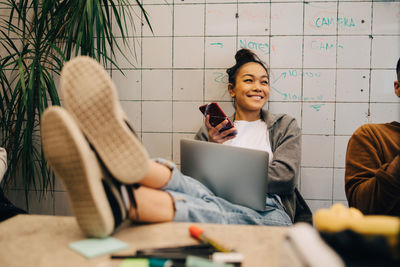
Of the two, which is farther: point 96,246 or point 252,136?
point 252,136

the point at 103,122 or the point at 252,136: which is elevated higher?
the point at 103,122

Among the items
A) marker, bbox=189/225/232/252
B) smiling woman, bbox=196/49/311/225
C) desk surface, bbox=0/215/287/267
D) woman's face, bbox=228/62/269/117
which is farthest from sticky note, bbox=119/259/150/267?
woman's face, bbox=228/62/269/117

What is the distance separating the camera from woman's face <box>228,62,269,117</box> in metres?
1.54

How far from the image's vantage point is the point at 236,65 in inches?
63.9

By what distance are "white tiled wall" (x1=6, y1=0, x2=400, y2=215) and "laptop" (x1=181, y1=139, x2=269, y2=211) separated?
754mm

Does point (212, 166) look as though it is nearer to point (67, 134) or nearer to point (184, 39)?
point (67, 134)

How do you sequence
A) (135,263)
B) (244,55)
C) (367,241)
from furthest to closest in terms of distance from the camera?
(244,55), (135,263), (367,241)

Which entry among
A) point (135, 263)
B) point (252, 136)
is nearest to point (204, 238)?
point (135, 263)

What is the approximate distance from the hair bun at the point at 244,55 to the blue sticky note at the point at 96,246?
1.27 m

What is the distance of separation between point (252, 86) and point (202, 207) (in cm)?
88

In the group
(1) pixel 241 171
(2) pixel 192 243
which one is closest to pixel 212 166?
(1) pixel 241 171

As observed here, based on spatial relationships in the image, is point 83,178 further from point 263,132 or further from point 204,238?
point 263,132

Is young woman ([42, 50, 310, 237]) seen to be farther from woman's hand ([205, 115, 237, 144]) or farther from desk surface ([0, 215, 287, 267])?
woman's hand ([205, 115, 237, 144])

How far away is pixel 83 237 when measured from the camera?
0.70 m
